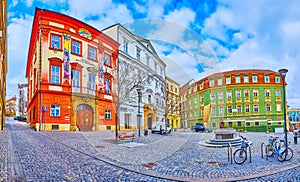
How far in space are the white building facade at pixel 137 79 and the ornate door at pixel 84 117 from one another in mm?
3153

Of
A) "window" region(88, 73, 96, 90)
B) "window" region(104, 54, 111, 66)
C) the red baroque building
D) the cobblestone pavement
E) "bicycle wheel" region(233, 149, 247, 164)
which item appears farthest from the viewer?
"window" region(104, 54, 111, 66)

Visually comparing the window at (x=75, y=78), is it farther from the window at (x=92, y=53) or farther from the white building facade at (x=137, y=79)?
the white building facade at (x=137, y=79)

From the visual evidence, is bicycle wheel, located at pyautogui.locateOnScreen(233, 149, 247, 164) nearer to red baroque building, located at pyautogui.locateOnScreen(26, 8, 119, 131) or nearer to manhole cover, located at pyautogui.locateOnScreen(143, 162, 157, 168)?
manhole cover, located at pyautogui.locateOnScreen(143, 162, 157, 168)

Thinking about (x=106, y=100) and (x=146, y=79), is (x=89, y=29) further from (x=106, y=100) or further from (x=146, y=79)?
(x=146, y=79)

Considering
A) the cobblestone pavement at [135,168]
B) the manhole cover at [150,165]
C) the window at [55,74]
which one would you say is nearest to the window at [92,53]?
the window at [55,74]

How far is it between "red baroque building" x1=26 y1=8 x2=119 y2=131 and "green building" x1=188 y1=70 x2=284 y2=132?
23.0 metres

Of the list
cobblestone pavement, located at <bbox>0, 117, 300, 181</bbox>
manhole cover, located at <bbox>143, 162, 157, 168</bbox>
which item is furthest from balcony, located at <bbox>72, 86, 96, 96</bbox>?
manhole cover, located at <bbox>143, 162, 157, 168</bbox>

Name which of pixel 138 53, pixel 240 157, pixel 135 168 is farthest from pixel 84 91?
pixel 240 157

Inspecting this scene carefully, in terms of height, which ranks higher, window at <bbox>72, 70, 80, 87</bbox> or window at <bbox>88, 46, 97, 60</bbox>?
window at <bbox>88, 46, 97, 60</bbox>

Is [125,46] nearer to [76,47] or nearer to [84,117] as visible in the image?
[76,47]

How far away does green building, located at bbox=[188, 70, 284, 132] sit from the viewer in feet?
142

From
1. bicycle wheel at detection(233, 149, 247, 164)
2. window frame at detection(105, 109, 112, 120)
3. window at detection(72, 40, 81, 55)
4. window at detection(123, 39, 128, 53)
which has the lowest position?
bicycle wheel at detection(233, 149, 247, 164)

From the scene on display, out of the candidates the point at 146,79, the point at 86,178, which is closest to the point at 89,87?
the point at 146,79

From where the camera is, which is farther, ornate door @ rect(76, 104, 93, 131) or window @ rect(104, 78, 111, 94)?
window @ rect(104, 78, 111, 94)
